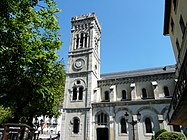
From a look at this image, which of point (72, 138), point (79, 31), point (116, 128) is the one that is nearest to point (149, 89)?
point (116, 128)

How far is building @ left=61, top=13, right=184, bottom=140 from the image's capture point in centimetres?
2547

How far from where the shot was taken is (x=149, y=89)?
29.3 metres

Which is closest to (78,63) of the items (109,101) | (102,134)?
(109,101)

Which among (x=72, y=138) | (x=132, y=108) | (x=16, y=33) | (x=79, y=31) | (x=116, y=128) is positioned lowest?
(x=72, y=138)

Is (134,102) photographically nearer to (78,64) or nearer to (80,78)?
(80,78)

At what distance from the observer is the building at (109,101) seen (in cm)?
2547

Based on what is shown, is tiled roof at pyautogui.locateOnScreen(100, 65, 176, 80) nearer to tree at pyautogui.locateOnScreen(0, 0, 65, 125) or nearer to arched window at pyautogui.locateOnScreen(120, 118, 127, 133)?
arched window at pyautogui.locateOnScreen(120, 118, 127, 133)

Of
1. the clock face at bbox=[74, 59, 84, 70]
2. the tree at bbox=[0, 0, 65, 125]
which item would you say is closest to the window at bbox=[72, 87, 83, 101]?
the clock face at bbox=[74, 59, 84, 70]

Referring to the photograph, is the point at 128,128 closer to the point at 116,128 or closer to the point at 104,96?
the point at 116,128

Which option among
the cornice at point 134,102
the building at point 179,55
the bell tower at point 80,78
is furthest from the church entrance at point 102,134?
the building at point 179,55

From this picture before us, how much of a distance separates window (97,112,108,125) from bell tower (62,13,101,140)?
62.5 inches

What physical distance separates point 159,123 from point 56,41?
20.4 meters

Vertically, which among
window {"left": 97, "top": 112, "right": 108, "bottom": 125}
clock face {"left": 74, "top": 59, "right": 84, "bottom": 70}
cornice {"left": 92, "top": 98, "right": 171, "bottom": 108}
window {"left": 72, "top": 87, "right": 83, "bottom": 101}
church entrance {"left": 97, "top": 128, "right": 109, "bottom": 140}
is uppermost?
clock face {"left": 74, "top": 59, "right": 84, "bottom": 70}

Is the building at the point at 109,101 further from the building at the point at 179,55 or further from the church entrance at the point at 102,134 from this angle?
the building at the point at 179,55
